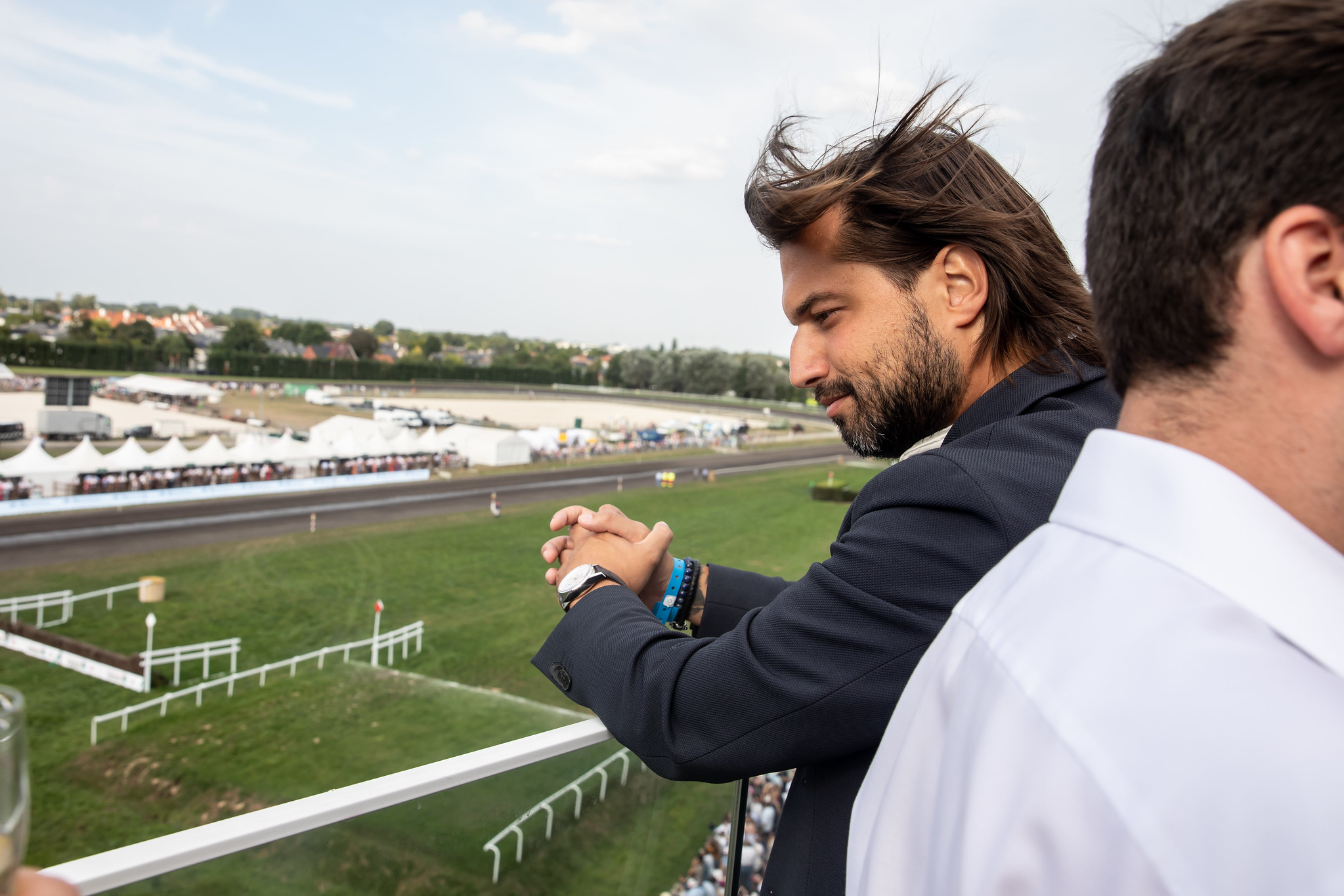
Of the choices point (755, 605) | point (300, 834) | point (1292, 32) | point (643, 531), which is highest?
point (1292, 32)

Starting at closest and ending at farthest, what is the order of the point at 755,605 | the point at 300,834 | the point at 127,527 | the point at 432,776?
the point at 300,834 → the point at 432,776 → the point at 755,605 → the point at 127,527

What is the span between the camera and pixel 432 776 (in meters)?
1.80

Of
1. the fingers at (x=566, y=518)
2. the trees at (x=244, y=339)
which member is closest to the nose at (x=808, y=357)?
the fingers at (x=566, y=518)

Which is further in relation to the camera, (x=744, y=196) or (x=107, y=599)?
(x=107, y=599)

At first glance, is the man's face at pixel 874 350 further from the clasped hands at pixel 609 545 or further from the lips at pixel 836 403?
the clasped hands at pixel 609 545

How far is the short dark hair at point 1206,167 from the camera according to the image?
646 millimetres

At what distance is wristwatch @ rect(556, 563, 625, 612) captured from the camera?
1661 millimetres

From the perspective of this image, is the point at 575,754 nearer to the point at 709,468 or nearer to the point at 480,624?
the point at 480,624

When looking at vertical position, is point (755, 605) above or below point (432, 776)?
above

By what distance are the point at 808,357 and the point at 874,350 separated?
0.46 feet

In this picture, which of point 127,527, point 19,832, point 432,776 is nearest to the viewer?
point 19,832

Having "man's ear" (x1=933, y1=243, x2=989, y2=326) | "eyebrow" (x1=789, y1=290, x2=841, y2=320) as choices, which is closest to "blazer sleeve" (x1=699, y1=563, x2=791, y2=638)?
"eyebrow" (x1=789, y1=290, x2=841, y2=320)

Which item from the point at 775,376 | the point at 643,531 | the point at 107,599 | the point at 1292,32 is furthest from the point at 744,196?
the point at 775,376

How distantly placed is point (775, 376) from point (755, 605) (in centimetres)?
9563
